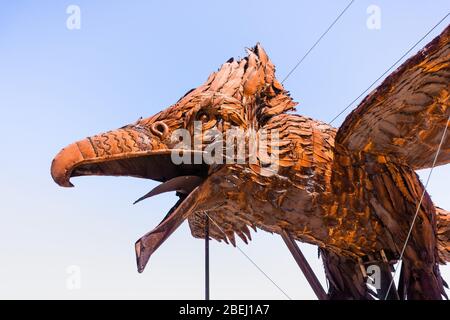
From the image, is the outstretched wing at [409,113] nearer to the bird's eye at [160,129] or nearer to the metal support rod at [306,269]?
the metal support rod at [306,269]

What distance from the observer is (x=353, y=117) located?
315 cm

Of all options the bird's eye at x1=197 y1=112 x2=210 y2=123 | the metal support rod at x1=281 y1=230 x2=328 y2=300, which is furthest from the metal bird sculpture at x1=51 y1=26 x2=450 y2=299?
the metal support rod at x1=281 y1=230 x2=328 y2=300

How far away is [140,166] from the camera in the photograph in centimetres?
302

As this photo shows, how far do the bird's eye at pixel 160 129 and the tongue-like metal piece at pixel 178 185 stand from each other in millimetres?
244

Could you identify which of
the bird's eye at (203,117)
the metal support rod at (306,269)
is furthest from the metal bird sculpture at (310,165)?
the metal support rod at (306,269)

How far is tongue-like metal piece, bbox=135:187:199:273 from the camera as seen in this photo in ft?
8.84

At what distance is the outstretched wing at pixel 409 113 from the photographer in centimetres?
281

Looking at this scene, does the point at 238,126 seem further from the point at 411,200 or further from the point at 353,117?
the point at 411,200

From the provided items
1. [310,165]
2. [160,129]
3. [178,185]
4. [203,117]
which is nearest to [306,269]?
[310,165]

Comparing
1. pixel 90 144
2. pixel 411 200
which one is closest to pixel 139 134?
pixel 90 144

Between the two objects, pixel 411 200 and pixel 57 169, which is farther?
pixel 411 200

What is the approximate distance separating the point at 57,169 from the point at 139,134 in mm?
455

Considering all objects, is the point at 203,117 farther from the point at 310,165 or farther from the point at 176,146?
the point at 310,165

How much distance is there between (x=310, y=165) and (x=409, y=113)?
612mm
